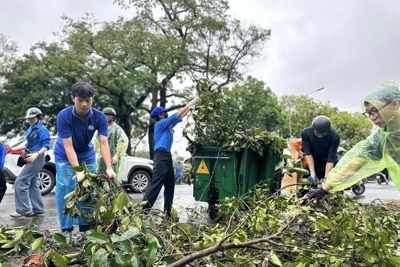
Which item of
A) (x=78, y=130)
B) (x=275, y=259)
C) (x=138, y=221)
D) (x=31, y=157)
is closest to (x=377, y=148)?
(x=275, y=259)

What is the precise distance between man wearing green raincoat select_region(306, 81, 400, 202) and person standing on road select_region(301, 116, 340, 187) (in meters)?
2.08

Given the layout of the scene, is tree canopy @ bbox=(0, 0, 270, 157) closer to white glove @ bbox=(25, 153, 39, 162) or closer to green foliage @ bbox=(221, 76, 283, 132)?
green foliage @ bbox=(221, 76, 283, 132)

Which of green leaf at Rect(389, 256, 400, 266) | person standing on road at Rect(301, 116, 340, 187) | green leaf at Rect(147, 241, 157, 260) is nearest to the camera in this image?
green leaf at Rect(147, 241, 157, 260)

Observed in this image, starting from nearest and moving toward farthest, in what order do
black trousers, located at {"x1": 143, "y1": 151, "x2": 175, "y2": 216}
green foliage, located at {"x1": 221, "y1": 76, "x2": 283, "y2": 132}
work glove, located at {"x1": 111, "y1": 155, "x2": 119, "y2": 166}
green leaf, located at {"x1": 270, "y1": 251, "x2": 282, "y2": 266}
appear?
green leaf, located at {"x1": 270, "y1": 251, "x2": 282, "y2": 266}, black trousers, located at {"x1": 143, "y1": 151, "x2": 175, "y2": 216}, work glove, located at {"x1": 111, "y1": 155, "x2": 119, "y2": 166}, green foliage, located at {"x1": 221, "y1": 76, "x2": 283, "y2": 132}

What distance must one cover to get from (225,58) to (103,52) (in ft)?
28.2

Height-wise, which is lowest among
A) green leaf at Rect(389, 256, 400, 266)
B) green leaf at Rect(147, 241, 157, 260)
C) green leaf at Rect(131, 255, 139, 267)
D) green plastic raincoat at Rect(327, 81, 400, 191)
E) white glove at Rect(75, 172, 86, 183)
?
green leaf at Rect(389, 256, 400, 266)

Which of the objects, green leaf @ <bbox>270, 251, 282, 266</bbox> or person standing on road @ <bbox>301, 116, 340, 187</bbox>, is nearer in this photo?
green leaf @ <bbox>270, 251, 282, 266</bbox>

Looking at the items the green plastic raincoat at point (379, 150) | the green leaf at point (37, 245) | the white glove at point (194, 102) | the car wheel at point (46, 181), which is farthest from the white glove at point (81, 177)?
the car wheel at point (46, 181)

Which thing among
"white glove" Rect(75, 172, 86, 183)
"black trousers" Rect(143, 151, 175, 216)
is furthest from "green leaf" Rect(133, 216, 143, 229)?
"black trousers" Rect(143, 151, 175, 216)

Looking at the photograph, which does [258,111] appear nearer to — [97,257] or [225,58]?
[225,58]

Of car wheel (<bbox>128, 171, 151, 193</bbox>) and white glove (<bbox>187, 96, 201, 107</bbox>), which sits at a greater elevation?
white glove (<bbox>187, 96, 201, 107</bbox>)

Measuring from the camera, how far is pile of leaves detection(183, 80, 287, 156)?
6.23 m

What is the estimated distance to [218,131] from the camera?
6500 mm

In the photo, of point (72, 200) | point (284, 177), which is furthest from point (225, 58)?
point (72, 200)
